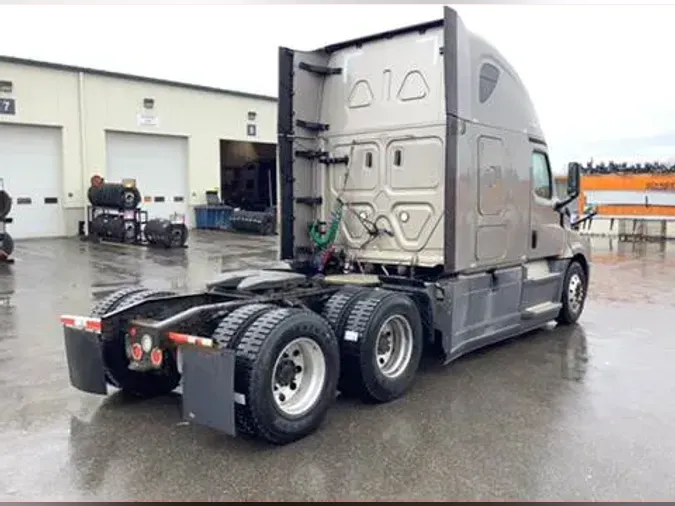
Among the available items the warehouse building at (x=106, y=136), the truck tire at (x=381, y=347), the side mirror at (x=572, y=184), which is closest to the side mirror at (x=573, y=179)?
the side mirror at (x=572, y=184)

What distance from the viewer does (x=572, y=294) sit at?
8.24 m

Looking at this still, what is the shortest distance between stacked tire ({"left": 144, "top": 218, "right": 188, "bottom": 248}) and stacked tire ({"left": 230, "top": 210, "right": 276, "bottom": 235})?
4854 mm

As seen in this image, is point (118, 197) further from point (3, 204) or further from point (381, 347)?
point (381, 347)

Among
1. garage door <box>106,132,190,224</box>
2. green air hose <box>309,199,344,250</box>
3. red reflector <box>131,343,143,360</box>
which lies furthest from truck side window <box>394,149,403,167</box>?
garage door <box>106,132,190,224</box>

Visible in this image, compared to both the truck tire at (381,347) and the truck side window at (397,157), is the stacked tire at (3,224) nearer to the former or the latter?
the truck side window at (397,157)

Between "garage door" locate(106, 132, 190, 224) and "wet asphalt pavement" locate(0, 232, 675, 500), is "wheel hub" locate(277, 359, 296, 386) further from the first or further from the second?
"garage door" locate(106, 132, 190, 224)

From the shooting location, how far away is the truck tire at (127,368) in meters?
4.71

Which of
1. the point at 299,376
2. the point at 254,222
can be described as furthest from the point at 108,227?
the point at 299,376

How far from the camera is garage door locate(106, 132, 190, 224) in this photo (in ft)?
76.7

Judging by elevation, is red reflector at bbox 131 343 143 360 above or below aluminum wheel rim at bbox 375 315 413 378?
above

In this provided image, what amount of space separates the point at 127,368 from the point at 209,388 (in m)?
1.19

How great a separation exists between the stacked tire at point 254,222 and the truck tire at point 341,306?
18.1 m

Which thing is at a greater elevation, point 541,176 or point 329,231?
point 541,176

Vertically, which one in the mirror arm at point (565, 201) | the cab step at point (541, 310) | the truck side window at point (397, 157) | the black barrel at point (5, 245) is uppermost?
the truck side window at point (397, 157)
